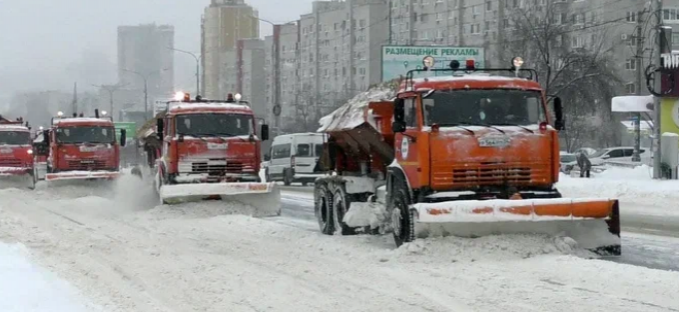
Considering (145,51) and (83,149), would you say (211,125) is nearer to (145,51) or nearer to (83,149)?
(83,149)

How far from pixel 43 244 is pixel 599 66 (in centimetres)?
3887

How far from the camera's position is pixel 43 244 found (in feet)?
48.3

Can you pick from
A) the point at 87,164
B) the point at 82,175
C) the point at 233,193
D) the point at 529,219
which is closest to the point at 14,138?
the point at 87,164

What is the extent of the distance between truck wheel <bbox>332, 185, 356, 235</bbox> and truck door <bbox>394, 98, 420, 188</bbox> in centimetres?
236

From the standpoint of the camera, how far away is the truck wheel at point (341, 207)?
15.7m

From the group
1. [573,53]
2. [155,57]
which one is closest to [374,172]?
[573,53]

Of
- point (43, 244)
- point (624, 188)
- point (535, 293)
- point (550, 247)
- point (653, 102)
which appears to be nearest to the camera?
point (535, 293)

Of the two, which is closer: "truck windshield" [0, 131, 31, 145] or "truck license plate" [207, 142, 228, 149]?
"truck license plate" [207, 142, 228, 149]

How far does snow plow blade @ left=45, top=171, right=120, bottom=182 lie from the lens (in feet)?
95.5

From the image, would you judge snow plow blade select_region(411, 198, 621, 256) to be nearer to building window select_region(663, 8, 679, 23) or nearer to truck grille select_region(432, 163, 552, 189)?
truck grille select_region(432, 163, 552, 189)

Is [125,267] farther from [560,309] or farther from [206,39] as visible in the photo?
[206,39]

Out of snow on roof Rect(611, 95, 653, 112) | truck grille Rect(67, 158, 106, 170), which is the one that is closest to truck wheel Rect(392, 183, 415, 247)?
truck grille Rect(67, 158, 106, 170)

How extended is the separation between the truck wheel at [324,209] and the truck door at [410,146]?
3.27 meters

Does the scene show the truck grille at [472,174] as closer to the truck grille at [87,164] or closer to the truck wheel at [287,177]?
the truck grille at [87,164]
